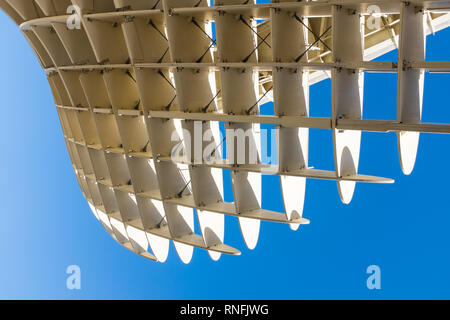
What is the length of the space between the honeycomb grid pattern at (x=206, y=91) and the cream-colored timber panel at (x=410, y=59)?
24 millimetres

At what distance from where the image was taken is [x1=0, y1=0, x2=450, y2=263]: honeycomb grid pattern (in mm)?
10305

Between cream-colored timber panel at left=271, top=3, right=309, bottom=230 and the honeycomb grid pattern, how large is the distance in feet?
0.07

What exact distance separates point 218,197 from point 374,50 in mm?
6067

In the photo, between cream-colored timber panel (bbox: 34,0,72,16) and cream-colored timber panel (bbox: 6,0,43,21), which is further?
cream-colored timber panel (bbox: 6,0,43,21)

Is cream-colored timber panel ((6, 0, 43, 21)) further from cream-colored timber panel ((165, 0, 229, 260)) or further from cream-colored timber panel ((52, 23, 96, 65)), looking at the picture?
cream-colored timber panel ((165, 0, 229, 260))

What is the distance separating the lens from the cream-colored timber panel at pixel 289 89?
10.9 m

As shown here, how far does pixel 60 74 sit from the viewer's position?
1630cm

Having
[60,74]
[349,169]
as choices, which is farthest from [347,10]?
[60,74]

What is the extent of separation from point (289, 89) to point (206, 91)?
8.07ft

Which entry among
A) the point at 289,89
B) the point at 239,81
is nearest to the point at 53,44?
the point at 239,81

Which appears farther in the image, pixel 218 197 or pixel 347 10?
pixel 218 197

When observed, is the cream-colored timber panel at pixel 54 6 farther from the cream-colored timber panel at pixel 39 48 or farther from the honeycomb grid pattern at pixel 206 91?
Answer: the cream-colored timber panel at pixel 39 48

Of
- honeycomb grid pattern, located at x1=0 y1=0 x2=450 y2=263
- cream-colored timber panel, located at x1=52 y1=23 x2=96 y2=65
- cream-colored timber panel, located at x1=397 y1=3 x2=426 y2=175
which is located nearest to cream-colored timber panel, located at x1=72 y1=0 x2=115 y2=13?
honeycomb grid pattern, located at x1=0 y1=0 x2=450 y2=263

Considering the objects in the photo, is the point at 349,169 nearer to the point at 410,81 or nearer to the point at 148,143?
the point at 410,81
